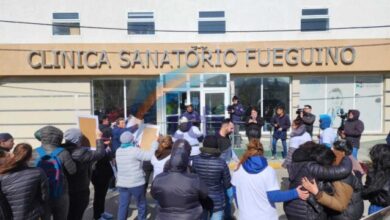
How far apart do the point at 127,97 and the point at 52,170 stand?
11.6 meters

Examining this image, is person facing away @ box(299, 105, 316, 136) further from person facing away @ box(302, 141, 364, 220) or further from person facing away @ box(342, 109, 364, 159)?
person facing away @ box(302, 141, 364, 220)

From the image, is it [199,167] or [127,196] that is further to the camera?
[127,196]

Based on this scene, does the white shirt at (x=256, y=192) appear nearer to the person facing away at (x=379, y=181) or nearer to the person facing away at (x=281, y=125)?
the person facing away at (x=379, y=181)

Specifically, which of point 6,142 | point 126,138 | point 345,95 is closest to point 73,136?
point 126,138

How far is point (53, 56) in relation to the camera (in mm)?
14289

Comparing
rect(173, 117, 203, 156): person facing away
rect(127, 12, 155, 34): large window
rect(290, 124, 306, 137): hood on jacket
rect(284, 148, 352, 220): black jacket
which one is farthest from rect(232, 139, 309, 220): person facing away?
rect(127, 12, 155, 34): large window

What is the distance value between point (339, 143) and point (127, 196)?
10.4 ft

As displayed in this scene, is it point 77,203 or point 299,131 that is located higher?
point 299,131

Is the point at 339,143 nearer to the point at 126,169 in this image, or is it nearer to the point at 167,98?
the point at 126,169

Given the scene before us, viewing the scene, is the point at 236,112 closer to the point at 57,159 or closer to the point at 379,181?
the point at 57,159

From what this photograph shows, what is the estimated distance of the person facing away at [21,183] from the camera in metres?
3.57

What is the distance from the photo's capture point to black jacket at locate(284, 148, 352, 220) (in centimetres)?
319

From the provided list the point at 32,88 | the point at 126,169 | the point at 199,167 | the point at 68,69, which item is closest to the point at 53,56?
the point at 68,69

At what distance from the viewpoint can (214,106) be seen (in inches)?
586
